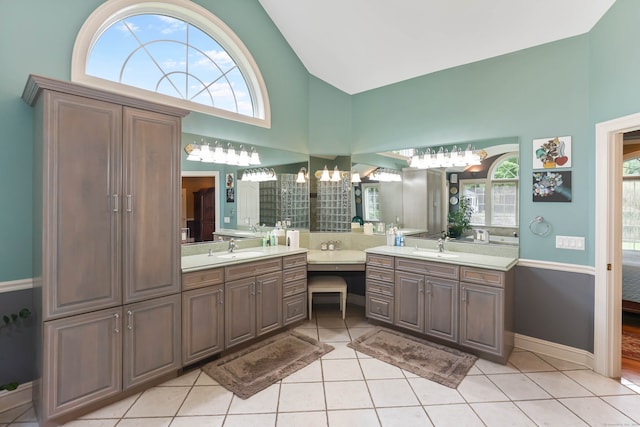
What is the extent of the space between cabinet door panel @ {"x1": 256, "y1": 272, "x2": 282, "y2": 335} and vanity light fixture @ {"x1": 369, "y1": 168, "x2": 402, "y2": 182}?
1.85 meters

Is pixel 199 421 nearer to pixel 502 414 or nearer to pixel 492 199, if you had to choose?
pixel 502 414

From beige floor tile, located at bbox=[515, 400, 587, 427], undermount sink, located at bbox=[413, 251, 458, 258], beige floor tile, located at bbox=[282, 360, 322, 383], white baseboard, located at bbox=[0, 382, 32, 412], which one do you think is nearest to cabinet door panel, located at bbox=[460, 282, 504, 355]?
undermount sink, located at bbox=[413, 251, 458, 258]

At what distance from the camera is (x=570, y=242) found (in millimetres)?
2740

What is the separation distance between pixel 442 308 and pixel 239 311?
6.43ft

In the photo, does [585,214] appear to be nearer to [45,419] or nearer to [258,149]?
[258,149]

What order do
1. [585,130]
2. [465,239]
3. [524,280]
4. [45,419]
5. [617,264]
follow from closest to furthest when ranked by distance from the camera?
[45,419] < [617,264] < [585,130] < [524,280] < [465,239]

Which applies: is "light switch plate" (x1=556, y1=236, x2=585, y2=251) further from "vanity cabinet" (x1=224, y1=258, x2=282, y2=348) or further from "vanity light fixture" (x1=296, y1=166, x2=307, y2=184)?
"vanity light fixture" (x1=296, y1=166, x2=307, y2=184)

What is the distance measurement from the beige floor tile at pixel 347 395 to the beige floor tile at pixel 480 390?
0.73m

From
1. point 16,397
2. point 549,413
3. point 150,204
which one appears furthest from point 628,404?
point 16,397

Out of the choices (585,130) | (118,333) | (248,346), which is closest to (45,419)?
(118,333)

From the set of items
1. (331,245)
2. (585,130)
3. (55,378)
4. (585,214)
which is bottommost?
(55,378)

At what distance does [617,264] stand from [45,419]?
425cm

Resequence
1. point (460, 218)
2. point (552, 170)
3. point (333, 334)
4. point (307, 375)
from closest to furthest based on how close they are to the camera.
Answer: point (307, 375) < point (552, 170) < point (333, 334) < point (460, 218)

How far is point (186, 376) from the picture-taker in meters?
2.50
